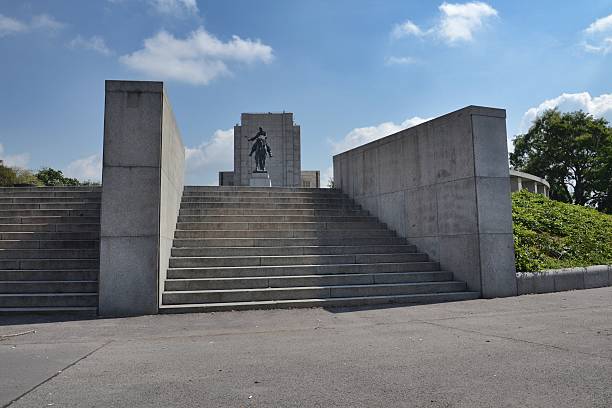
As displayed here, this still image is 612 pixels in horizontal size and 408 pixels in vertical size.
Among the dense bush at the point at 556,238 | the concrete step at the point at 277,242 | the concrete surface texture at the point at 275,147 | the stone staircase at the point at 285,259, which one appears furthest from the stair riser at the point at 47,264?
the concrete surface texture at the point at 275,147

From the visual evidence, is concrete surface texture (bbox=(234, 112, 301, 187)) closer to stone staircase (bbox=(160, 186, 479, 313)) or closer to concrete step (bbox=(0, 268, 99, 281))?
stone staircase (bbox=(160, 186, 479, 313))

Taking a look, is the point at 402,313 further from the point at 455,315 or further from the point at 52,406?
the point at 52,406

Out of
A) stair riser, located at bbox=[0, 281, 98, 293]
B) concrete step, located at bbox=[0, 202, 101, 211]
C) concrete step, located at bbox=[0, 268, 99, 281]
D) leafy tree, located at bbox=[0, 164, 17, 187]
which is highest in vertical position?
leafy tree, located at bbox=[0, 164, 17, 187]

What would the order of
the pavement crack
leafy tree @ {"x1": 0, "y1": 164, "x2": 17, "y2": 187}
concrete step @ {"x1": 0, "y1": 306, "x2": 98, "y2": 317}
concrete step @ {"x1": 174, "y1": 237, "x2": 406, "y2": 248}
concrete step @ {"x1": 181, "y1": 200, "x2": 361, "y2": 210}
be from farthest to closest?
leafy tree @ {"x1": 0, "y1": 164, "x2": 17, "y2": 187}
concrete step @ {"x1": 181, "y1": 200, "x2": 361, "y2": 210}
concrete step @ {"x1": 174, "y1": 237, "x2": 406, "y2": 248}
concrete step @ {"x1": 0, "y1": 306, "x2": 98, "y2": 317}
the pavement crack

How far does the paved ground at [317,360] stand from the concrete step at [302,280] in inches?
47.0

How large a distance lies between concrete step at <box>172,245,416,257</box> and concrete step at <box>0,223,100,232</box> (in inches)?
99.8

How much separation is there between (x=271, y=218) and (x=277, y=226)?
54cm

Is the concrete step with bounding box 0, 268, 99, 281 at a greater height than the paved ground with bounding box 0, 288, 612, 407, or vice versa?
the concrete step with bounding box 0, 268, 99, 281

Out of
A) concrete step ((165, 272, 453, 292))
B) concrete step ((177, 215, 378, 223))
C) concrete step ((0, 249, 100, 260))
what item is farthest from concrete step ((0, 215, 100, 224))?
concrete step ((165, 272, 453, 292))

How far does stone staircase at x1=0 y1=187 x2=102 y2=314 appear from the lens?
823 centimetres

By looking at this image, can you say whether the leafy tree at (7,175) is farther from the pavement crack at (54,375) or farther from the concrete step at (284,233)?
the pavement crack at (54,375)

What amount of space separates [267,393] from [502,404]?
1774mm

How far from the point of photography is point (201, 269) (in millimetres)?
9305

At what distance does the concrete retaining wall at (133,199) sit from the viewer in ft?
26.6
